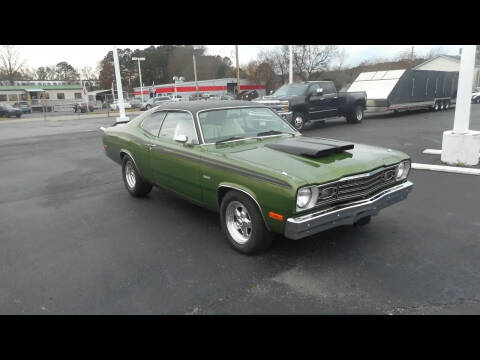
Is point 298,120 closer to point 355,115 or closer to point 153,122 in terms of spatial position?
point 355,115

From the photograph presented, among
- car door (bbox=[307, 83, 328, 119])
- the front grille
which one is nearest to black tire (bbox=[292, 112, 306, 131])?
car door (bbox=[307, 83, 328, 119])

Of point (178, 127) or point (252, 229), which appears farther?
point (178, 127)

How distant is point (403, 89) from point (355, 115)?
4955 millimetres

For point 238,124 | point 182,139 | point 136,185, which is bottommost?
point 136,185

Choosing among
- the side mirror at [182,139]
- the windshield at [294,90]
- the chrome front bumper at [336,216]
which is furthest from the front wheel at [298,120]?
the chrome front bumper at [336,216]

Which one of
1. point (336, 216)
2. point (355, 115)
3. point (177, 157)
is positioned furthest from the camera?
point (355, 115)

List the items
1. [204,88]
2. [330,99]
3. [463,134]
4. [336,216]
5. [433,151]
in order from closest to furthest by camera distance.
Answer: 1. [336,216]
2. [463,134]
3. [433,151]
4. [330,99]
5. [204,88]

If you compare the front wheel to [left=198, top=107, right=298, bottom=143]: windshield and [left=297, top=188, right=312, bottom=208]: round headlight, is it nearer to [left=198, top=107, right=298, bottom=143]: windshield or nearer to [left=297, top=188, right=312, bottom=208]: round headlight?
[left=198, top=107, right=298, bottom=143]: windshield

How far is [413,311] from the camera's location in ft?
9.84

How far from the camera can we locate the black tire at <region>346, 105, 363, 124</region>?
655 inches

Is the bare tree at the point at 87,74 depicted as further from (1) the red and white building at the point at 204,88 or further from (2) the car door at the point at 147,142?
(2) the car door at the point at 147,142

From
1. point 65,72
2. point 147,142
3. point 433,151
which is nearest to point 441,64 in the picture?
point 433,151

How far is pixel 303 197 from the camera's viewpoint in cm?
348
